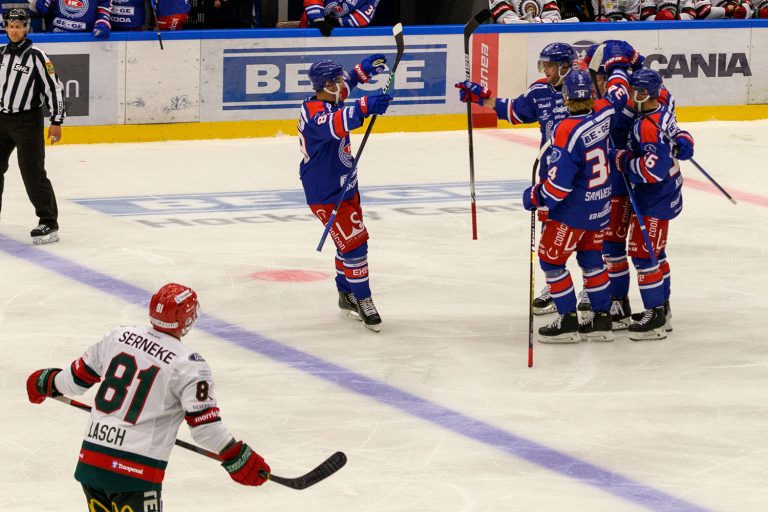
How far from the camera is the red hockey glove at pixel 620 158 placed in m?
8.39

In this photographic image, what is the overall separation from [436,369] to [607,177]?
136 cm

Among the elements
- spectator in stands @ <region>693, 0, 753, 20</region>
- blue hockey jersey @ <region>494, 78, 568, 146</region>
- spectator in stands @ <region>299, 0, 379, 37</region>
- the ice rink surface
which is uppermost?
spectator in stands @ <region>693, 0, 753, 20</region>

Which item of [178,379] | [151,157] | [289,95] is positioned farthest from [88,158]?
[178,379]

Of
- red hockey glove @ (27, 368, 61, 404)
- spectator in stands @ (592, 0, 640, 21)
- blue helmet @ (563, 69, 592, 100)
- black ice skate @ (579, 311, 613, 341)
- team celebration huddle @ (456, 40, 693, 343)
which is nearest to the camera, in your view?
red hockey glove @ (27, 368, 61, 404)

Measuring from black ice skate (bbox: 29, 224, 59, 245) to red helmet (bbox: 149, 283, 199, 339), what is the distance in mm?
6153

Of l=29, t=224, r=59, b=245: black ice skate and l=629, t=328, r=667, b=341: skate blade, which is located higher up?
l=29, t=224, r=59, b=245: black ice skate

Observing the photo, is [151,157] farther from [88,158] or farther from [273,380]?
[273,380]

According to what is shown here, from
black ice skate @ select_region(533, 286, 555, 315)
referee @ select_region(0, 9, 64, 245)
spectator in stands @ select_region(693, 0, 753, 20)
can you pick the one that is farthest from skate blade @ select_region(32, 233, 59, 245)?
spectator in stands @ select_region(693, 0, 753, 20)

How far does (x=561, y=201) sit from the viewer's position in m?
8.21

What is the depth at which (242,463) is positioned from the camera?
463cm

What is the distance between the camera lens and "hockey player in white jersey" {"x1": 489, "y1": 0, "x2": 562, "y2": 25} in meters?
16.4

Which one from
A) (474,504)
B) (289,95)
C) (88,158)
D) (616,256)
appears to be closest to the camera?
(474,504)

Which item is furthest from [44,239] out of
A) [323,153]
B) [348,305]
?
[323,153]

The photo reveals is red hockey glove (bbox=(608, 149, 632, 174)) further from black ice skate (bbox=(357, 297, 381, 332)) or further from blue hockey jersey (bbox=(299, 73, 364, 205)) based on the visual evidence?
black ice skate (bbox=(357, 297, 381, 332))
